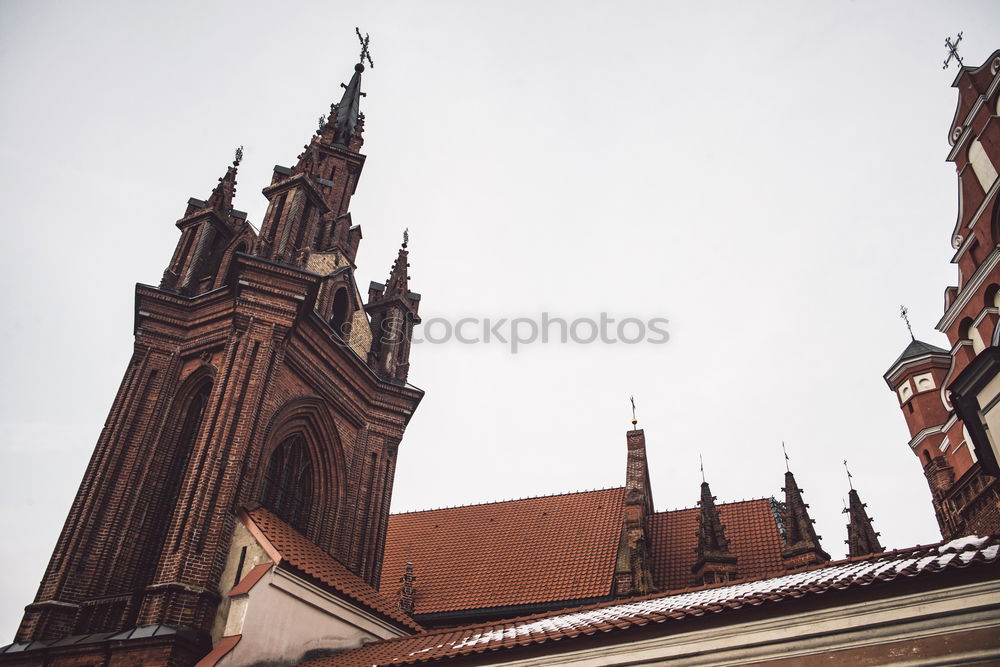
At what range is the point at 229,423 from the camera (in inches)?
571

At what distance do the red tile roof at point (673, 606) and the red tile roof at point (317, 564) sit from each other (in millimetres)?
1557

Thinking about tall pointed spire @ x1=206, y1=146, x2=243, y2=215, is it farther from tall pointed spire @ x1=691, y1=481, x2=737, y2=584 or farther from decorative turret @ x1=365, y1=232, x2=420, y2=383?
tall pointed spire @ x1=691, y1=481, x2=737, y2=584

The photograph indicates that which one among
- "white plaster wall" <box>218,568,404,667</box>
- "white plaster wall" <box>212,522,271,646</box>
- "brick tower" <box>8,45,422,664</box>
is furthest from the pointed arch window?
"white plaster wall" <box>218,568,404,667</box>

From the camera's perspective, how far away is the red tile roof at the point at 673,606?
8445 mm

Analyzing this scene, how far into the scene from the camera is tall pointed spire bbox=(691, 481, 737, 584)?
1867 cm

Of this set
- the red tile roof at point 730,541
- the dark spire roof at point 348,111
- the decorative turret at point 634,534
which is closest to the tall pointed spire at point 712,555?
the red tile roof at point 730,541

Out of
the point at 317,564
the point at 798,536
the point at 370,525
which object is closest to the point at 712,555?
the point at 798,536

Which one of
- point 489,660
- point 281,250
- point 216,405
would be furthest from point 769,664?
point 281,250

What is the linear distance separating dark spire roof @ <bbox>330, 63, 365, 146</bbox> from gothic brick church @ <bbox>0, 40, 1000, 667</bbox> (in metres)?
0.16

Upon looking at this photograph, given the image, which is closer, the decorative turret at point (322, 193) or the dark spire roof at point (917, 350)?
the decorative turret at point (322, 193)

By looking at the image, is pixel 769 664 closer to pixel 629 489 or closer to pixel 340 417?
pixel 340 417

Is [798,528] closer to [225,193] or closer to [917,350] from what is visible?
[917,350]

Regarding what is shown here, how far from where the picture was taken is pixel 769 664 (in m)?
8.48

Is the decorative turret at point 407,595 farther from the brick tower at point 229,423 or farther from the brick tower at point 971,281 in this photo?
→ the brick tower at point 971,281
